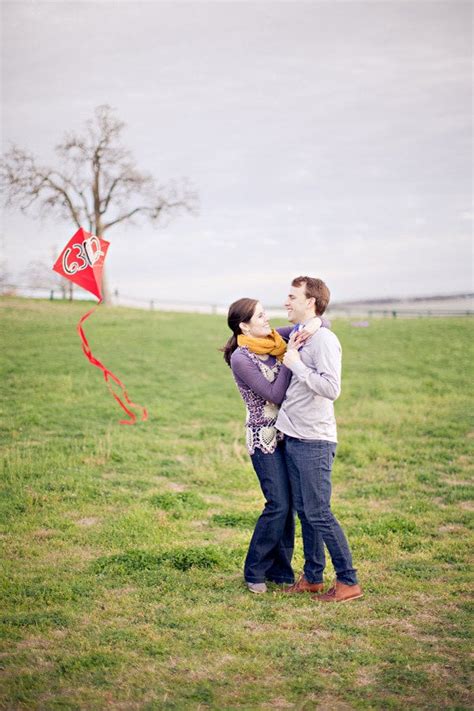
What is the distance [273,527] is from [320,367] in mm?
1493

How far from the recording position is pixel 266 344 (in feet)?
18.7

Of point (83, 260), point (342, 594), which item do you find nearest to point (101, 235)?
point (83, 260)

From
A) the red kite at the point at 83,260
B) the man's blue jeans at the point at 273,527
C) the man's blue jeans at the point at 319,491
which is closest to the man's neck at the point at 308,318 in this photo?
the man's blue jeans at the point at 319,491

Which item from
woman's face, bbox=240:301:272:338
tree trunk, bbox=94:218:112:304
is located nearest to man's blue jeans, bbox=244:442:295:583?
woman's face, bbox=240:301:272:338

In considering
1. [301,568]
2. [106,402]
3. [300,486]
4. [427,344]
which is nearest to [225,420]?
[106,402]

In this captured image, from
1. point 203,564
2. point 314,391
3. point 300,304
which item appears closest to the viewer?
point 314,391

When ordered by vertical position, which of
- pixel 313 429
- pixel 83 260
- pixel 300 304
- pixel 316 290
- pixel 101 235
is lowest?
pixel 313 429

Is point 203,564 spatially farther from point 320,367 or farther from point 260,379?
point 320,367

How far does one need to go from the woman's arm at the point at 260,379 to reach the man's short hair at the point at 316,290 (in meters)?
0.58

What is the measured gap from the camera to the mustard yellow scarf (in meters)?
5.68

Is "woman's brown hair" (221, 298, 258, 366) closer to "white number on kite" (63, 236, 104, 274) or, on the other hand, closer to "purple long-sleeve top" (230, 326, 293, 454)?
"purple long-sleeve top" (230, 326, 293, 454)

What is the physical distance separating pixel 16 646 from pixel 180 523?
3.14 meters

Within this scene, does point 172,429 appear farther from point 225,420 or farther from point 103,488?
point 103,488

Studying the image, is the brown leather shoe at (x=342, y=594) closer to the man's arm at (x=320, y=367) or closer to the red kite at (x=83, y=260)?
the man's arm at (x=320, y=367)
